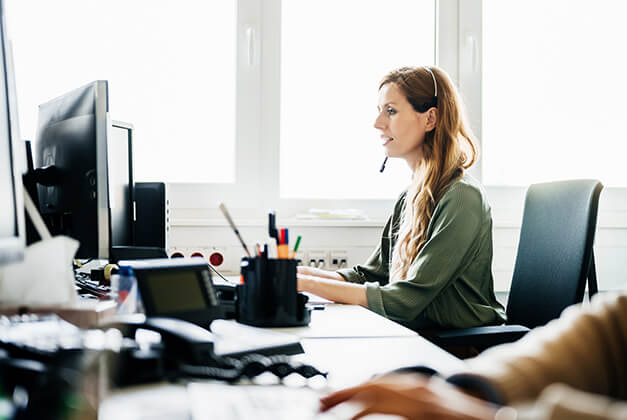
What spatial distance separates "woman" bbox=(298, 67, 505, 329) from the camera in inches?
→ 57.5

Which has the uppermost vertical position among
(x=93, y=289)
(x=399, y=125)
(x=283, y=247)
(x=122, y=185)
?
(x=399, y=125)

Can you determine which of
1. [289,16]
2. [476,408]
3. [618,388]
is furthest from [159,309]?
[289,16]

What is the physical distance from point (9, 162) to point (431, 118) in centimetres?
135

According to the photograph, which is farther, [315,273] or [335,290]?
[315,273]

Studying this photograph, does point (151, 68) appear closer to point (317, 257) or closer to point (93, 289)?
point (317, 257)

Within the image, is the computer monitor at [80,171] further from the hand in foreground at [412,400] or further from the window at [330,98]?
the window at [330,98]

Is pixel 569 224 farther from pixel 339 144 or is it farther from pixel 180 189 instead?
pixel 180 189

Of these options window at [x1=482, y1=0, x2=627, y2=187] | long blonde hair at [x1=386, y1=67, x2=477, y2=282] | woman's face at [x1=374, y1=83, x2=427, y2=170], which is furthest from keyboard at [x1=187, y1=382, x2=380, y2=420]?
window at [x1=482, y1=0, x2=627, y2=187]

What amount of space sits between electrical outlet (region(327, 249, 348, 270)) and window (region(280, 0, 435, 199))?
271 millimetres

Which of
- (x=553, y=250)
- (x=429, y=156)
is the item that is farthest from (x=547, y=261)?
(x=429, y=156)

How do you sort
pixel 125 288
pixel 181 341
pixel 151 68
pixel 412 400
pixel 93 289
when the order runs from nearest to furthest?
pixel 412 400 → pixel 181 341 → pixel 125 288 → pixel 93 289 → pixel 151 68

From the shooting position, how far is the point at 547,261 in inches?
59.9

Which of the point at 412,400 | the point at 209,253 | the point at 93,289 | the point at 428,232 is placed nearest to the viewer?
the point at 412,400

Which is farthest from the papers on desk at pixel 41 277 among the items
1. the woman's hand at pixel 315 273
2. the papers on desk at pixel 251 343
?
the woman's hand at pixel 315 273
